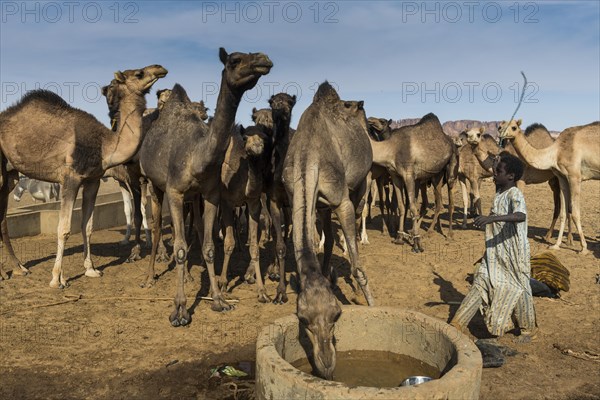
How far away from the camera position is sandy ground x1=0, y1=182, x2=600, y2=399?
4.54 meters

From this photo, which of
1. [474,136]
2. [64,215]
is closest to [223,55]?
[64,215]

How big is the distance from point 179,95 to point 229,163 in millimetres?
1431

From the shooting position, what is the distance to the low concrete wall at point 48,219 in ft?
37.6

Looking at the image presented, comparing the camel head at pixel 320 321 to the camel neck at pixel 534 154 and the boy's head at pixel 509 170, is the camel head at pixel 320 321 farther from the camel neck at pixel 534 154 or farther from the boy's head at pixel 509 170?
the camel neck at pixel 534 154

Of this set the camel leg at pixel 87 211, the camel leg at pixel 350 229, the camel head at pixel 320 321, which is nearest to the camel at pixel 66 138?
the camel leg at pixel 87 211

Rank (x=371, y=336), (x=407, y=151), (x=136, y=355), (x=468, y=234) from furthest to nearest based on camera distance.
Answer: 1. (x=468, y=234)
2. (x=407, y=151)
3. (x=136, y=355)
4. (x=371, y=336)

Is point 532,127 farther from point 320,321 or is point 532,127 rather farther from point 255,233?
point 320,321

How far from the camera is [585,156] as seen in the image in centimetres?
962

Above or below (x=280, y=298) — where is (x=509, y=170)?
above

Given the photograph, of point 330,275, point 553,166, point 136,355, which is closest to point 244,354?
point 136,355

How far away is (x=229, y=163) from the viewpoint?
22.6 ft

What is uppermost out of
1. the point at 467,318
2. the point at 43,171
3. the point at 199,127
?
the point at 199,127

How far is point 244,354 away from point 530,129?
10185 mm

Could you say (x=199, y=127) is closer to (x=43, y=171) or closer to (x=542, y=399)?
(x=43, y=171)
